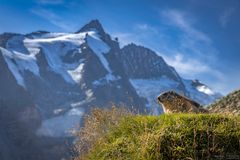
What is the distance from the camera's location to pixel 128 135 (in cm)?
975

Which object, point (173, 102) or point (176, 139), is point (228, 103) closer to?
point (173, 102)

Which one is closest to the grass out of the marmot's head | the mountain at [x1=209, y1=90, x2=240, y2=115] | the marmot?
the marmot

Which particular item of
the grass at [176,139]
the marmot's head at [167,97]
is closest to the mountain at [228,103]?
the marmot's head at [167,97]

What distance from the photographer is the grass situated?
834cm

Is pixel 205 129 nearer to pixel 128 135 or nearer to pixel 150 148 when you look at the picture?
pixel 150 148

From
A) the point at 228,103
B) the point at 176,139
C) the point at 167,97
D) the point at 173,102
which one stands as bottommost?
the point at 176,139

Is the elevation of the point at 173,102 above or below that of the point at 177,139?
above

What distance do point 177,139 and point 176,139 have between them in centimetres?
2

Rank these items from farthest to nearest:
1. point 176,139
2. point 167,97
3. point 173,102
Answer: point 167,97
point 173,102
point 176,139

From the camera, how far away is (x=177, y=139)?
863 cm

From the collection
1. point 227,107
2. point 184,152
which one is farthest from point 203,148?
point 227,107

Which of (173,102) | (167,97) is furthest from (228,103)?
(173,102)

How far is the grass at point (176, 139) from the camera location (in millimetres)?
8336

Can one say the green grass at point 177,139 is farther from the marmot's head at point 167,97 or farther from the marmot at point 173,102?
the marmot's head at point 167,97
